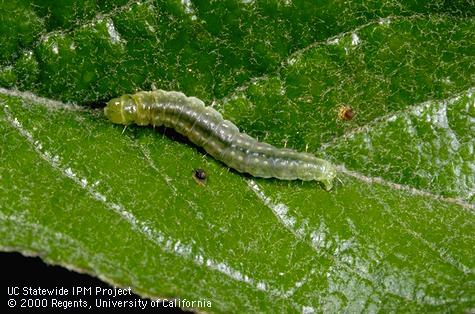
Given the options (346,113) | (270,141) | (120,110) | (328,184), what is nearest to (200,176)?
(270,141)

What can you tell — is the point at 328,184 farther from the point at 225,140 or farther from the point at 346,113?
the point at 225,140

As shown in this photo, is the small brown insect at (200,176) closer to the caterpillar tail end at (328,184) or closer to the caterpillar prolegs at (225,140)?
the caterpillar prolegs at (225,140)

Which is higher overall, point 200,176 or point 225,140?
point 225,140

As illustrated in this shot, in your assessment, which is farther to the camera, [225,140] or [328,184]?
[225,140]

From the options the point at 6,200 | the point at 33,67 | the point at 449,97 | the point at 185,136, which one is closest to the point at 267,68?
the point at 185,136

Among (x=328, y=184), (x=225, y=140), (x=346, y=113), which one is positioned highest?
(x=346, y=113)

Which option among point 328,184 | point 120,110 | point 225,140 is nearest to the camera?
point 120,110

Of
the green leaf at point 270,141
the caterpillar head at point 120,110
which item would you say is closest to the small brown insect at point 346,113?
the green leaf at point 270,141

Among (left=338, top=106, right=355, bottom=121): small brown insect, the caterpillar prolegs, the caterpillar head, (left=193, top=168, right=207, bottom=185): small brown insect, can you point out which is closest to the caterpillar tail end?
the caterpillar prolegs
